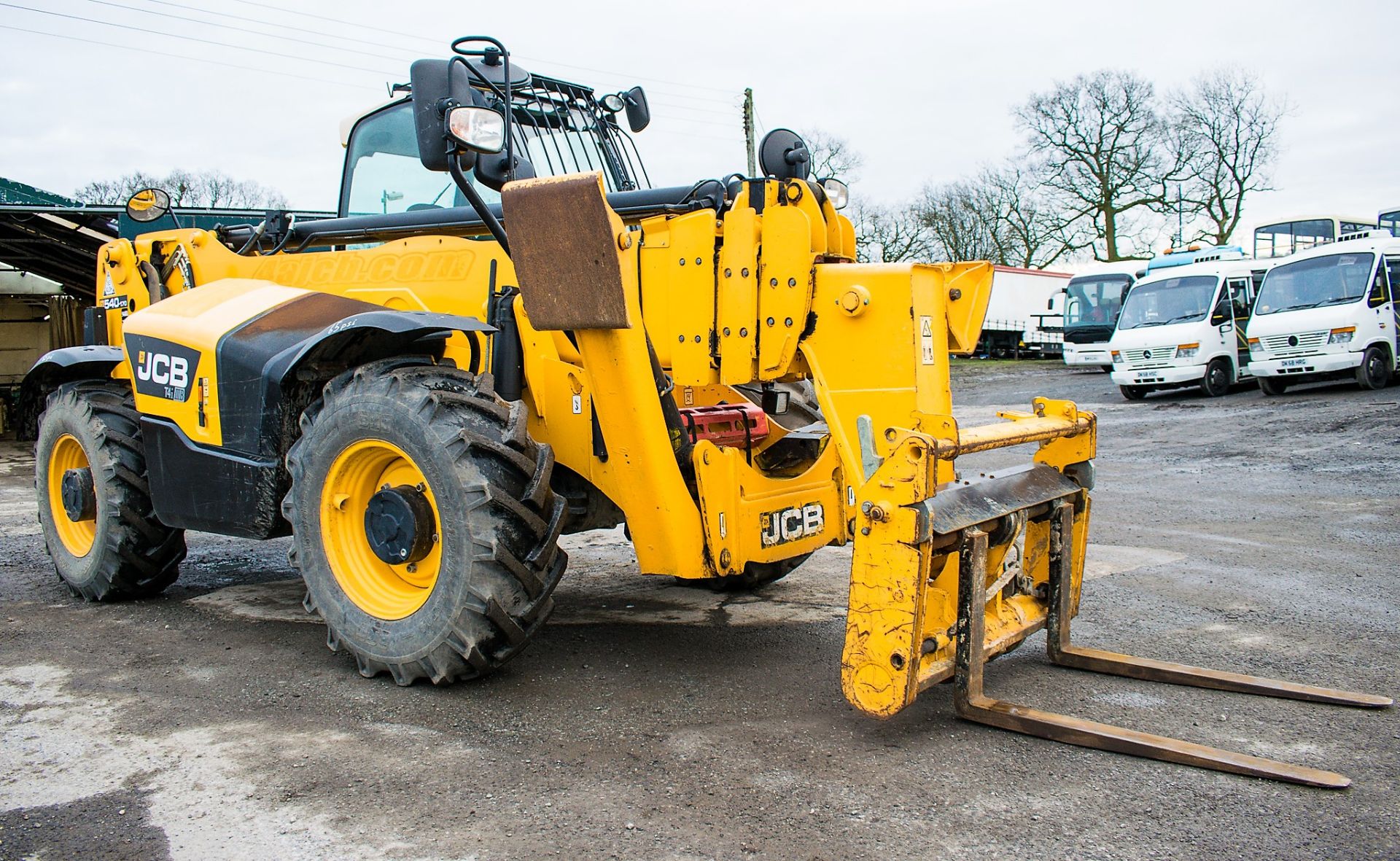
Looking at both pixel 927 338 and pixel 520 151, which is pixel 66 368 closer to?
pixel 520 151

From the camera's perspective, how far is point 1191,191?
39500 mm

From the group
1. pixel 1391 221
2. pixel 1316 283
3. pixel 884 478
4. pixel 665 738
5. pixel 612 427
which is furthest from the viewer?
pixel 1391 221

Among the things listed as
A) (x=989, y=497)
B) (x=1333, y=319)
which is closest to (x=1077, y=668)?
(x=989, y=497)

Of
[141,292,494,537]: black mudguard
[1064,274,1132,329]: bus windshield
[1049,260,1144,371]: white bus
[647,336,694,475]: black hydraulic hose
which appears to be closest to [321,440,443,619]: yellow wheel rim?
[141,292,494,537]: black mudguard

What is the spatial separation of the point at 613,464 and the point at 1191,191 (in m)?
40.6

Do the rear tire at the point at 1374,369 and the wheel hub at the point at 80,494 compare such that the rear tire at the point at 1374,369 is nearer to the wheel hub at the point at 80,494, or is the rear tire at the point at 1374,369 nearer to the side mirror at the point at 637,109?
the side mirror at the point at 637,109

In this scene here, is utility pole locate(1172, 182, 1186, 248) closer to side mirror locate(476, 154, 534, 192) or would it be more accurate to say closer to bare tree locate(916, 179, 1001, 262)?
bare tree locate(916, 179, 1001, 262)

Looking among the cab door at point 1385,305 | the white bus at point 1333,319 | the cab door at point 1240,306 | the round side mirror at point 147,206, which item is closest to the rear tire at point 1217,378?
the cab door at point 1240,306

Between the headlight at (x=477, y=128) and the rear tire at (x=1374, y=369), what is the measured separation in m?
16.5

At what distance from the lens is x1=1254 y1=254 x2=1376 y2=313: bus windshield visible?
1688 centimetres

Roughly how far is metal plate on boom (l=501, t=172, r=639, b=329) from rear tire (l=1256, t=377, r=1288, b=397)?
16578 millimetres

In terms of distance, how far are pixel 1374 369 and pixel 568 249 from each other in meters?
16.7

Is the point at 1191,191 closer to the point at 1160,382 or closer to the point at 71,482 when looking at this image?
the point at 1160,382

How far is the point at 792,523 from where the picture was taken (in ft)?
14.6
